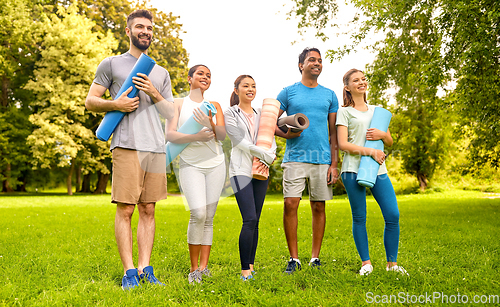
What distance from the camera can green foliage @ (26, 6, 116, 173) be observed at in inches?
895

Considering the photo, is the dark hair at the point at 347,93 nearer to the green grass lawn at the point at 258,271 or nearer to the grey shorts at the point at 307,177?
the grey shorts at the point at 307,177

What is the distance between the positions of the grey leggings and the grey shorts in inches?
33.4

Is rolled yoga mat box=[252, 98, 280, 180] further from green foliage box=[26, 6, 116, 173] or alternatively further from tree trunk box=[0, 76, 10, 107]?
tree trunk box=[0, 76, 10, 107]

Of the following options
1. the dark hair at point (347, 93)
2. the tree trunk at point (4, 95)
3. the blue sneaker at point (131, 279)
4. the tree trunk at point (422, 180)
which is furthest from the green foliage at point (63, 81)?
the tree trunk at point (422, 180)

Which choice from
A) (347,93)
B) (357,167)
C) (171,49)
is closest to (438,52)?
(347,93)

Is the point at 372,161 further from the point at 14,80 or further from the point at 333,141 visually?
the point at 14,80

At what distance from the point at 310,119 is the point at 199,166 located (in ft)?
4.86

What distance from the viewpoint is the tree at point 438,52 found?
26.6 ft

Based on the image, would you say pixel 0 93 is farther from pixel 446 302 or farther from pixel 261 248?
pixel 446 302

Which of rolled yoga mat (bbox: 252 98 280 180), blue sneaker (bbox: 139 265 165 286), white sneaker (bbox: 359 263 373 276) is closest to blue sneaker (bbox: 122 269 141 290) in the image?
blue sneaker (bbox: 139 265 165 286)

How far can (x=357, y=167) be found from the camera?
418 centimetres

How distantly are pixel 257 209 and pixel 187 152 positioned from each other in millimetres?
1024

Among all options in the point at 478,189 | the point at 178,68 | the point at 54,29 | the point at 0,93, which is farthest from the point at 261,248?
the point at 478,189

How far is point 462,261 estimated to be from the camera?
15.9 ft
